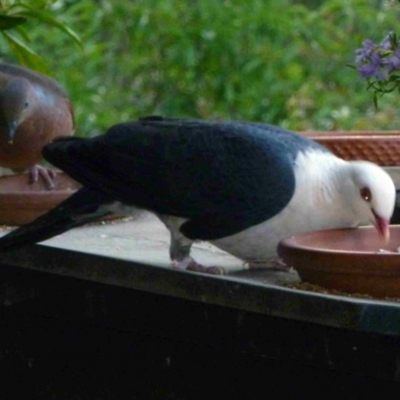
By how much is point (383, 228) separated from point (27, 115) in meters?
2.14

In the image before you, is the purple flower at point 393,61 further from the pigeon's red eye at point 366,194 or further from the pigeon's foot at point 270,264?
the pigeon's foot at point 270,264

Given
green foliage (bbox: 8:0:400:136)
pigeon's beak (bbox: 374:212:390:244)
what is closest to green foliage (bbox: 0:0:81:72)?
pigeon's beak (bbox: 374:212:390:244)

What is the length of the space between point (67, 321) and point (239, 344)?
530 mm

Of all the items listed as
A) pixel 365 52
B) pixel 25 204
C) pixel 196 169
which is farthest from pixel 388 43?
pixel 25 204

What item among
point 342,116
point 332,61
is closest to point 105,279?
point 342,116

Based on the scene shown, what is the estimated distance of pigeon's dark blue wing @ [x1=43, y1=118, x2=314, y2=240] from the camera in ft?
8.13

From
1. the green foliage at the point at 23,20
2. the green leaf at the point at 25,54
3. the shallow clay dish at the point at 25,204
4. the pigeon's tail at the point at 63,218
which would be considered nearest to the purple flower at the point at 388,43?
the pigeon's tail at the point at 63,218

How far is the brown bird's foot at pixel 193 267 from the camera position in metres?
2.47

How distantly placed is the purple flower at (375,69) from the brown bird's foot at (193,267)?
49cm

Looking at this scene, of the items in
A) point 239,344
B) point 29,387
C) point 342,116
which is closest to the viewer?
point 239,344

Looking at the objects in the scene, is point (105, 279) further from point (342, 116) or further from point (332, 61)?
point (332, 61)

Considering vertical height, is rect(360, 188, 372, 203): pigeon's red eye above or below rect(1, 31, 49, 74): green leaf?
below

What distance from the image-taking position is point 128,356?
253 centimetres

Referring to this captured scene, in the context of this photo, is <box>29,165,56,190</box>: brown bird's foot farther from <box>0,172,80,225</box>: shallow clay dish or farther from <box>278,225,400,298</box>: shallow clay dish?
<box>278,225,400,298</box>: shallow clay dish
